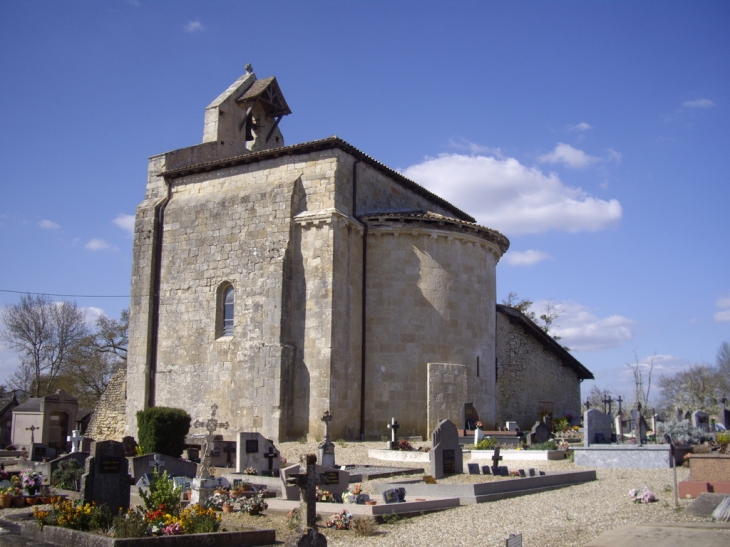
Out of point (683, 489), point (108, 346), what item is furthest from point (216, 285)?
point (108, 346)

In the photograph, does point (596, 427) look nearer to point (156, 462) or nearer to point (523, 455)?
point (523, 455)

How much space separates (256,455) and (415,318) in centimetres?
896

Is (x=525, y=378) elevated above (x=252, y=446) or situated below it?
above

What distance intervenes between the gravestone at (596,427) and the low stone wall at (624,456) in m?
0.82

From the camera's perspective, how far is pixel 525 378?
100 feet

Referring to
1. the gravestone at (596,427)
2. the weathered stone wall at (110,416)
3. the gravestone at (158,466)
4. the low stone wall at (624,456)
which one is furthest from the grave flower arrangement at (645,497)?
the weathered stone wall at (110,416)

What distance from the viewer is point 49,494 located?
42.5ft

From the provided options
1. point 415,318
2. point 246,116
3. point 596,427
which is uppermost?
point 246,116

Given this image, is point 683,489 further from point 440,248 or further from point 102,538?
point 440,248

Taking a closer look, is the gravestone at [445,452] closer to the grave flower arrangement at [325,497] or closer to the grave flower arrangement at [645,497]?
the grave flower arrangement at [325,497]

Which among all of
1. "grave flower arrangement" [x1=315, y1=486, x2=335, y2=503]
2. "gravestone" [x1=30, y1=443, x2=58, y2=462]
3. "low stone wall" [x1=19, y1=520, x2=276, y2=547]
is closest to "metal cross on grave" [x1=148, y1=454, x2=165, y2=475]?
"grave flower arrangement" [x1=315, y1=486, x2=335, y2=503]

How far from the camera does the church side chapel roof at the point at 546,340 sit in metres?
30.5

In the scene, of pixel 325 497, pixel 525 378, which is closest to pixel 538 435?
pixel 525 378

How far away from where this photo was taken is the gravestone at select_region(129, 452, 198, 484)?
14.5 m
